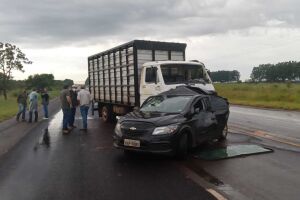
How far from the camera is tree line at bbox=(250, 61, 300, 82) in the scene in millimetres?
143375

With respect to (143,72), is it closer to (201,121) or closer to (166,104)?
(166,104)

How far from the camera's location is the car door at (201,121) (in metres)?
9.92

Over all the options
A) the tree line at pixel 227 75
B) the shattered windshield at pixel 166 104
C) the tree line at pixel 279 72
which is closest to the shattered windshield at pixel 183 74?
the shattered windshield at pixel 166 104

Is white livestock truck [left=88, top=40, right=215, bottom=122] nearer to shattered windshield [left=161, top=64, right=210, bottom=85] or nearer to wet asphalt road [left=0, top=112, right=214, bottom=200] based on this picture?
shattered windshield [left=161, top=64, right=210, bottom=85]

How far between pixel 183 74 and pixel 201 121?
4.22 m

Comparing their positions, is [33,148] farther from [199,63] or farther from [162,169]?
[199,63]

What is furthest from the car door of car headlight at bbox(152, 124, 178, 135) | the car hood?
car headlight at bbox(152, 124, 178, 135)

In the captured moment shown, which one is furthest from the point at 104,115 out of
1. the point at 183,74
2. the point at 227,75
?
the point at 227,75

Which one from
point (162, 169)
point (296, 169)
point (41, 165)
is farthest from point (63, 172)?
point (296, 169)

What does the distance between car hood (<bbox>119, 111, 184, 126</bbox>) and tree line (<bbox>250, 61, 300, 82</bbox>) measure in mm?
133800

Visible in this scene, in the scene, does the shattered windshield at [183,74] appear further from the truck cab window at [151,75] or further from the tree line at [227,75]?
the tree line at [227,75]

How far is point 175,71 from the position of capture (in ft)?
46.1

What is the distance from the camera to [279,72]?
481ft

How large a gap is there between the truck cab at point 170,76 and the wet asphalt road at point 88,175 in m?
2.75
